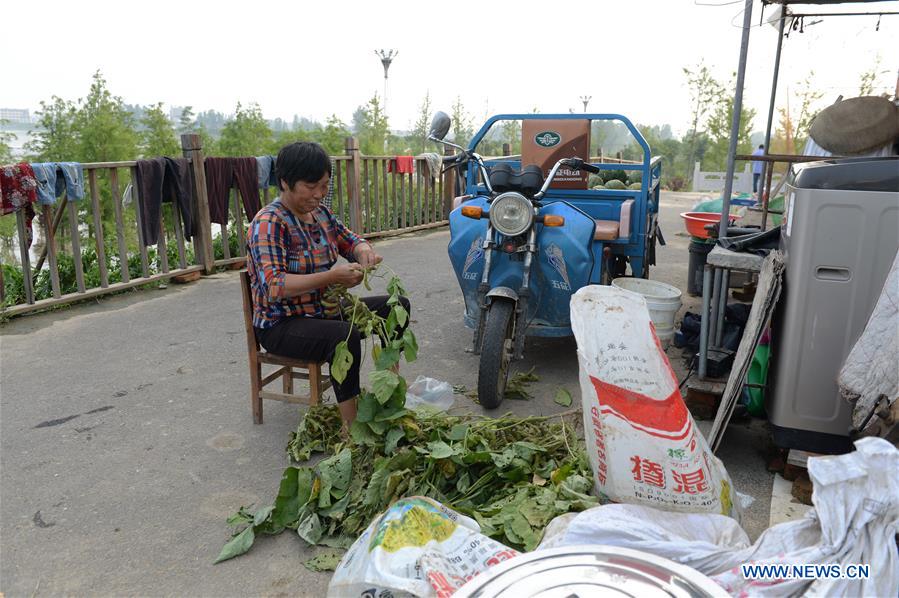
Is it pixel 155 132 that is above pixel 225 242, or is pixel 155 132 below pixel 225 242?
above

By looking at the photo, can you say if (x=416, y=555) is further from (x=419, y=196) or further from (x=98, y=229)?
(x=419, y=196)

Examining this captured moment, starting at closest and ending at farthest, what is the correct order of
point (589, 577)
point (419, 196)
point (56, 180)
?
1. point (589, 577)
2. point (56, 180)
3. point (419, 196)

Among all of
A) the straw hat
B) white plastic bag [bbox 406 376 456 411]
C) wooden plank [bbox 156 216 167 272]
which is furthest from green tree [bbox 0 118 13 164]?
the straw hat

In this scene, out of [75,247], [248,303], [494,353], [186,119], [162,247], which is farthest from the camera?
[186,119]

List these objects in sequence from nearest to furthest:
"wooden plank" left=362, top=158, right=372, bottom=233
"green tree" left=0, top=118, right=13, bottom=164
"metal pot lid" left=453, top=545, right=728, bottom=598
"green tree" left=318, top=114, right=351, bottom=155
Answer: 1. "metal pot lid" left=453, top=545, right=728, bottom=598
2. "green tree" left=0, top=118, right=13, bottom=164
3. "wooden plank" left=362, top=158, right=372, bottom=233
4. "green tree" left=318, top=114, right=351, bottom=155

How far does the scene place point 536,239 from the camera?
407cm

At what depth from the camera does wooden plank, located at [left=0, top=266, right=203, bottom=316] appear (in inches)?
223

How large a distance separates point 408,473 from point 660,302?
2.45 meters

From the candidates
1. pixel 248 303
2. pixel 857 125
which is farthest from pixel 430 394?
pixel 857 125

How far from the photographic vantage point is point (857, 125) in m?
4.50

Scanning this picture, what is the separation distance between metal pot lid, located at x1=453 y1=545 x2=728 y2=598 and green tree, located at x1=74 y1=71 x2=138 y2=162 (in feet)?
31.2

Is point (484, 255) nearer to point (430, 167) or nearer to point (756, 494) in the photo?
point (756, 494)

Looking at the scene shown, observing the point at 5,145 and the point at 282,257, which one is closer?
the point at 282,257

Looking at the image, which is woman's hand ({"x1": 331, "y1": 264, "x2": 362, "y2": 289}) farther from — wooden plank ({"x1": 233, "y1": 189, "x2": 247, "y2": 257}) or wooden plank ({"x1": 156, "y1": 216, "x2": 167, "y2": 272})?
wooden plank ({"x1": 233, "y1": 189, "x2": 247, "y2": 257})
